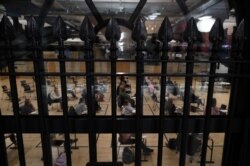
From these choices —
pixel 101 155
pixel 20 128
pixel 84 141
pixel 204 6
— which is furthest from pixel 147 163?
pixel 20 128

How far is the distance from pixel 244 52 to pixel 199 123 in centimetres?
39

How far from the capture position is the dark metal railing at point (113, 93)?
0.85 metres

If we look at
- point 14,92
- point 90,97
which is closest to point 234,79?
point 90,97

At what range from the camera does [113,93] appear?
37.5 inches

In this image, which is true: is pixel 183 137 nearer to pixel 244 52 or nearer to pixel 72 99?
pixel 244 52

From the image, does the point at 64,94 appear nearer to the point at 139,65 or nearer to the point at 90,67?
the point at 90,67

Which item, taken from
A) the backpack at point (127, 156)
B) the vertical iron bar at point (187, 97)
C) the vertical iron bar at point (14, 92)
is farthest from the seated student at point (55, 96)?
the vertical iron bar at point (187, 97)

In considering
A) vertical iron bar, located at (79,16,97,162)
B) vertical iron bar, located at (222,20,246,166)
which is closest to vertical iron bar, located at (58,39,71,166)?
vertical iron bar, located at (79,16,97,162)

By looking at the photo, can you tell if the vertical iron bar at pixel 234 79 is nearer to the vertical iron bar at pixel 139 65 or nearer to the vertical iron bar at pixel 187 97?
the vertical iron bar at pixel 187 97

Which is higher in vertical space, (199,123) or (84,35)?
(84,35)

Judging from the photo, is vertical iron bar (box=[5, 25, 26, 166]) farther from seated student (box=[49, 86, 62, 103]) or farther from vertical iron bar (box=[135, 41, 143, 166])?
seated student (box=[49, 86, 62, 103])

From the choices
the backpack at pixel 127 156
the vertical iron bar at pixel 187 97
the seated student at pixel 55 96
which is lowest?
the backpack at pixel 127 156

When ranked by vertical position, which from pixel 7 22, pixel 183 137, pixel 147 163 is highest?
pixel 7 22

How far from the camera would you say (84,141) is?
240 inches
